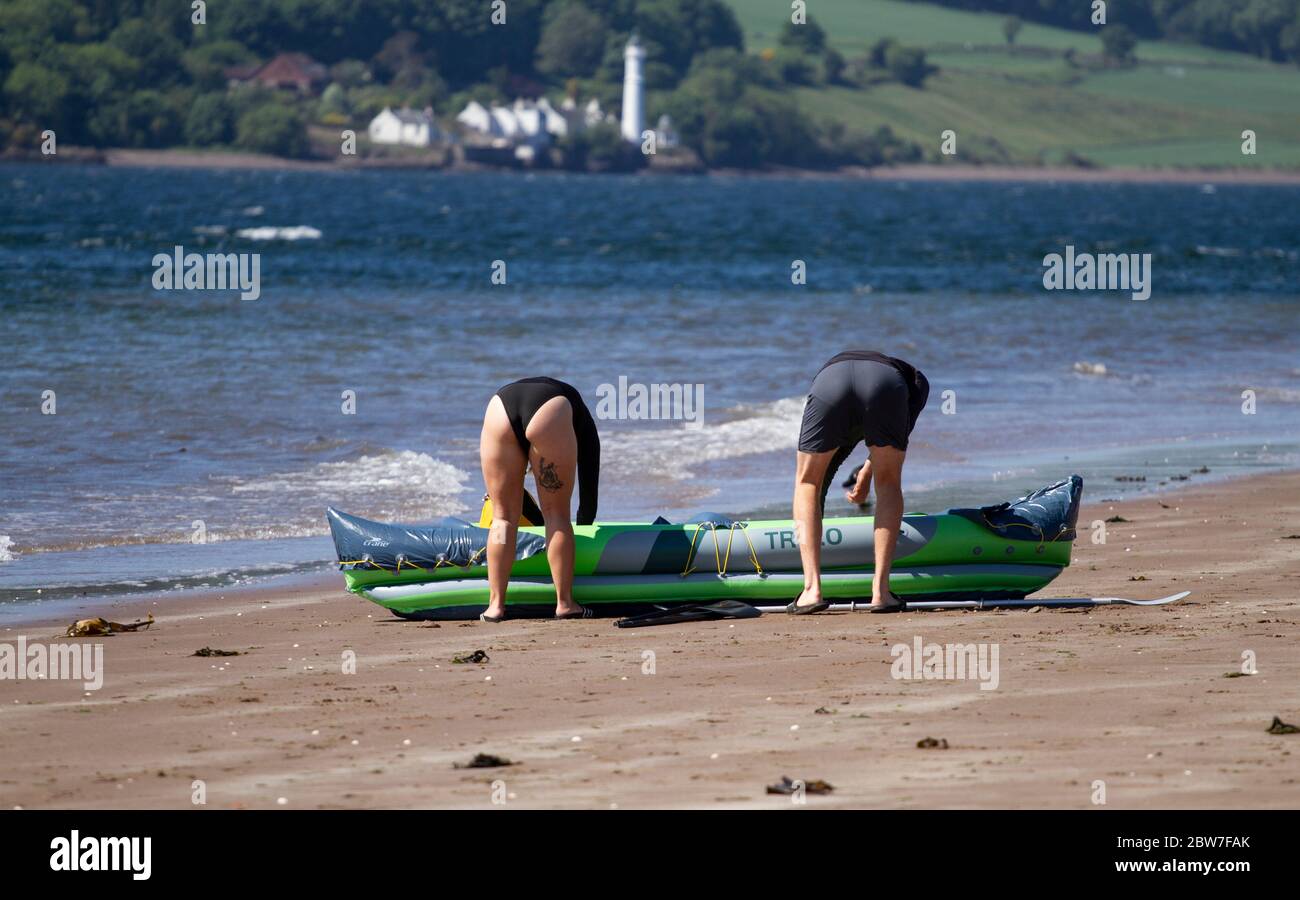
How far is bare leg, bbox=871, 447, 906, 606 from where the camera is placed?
9062 mm

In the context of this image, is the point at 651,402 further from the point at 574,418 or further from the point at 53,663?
the point at 53,663

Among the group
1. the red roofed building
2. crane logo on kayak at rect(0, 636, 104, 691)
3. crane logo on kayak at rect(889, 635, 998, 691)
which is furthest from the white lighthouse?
crane logo on kayak at rect(889, 635, 998, 691)

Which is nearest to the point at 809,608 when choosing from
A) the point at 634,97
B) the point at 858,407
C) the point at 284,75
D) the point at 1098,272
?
the point at 858,407

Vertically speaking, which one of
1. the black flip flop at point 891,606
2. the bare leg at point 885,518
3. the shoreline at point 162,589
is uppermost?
the bare leg at point 885,518

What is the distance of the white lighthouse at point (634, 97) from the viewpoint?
578 feet

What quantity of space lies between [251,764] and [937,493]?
8.01 metres

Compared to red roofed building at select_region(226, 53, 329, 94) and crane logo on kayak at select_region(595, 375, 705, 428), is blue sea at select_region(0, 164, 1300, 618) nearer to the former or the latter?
crane logo on kayak at select_region(595, 375, 705, 428)

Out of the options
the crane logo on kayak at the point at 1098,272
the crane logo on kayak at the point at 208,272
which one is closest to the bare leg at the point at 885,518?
the crane logo on kayak at the point at 208,272

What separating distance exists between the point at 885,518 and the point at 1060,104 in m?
184

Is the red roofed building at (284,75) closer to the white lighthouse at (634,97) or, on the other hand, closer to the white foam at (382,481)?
the white lighthouse at (634,97)

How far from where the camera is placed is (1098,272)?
4834 cm

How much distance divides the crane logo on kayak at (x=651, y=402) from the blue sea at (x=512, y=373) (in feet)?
0.83
